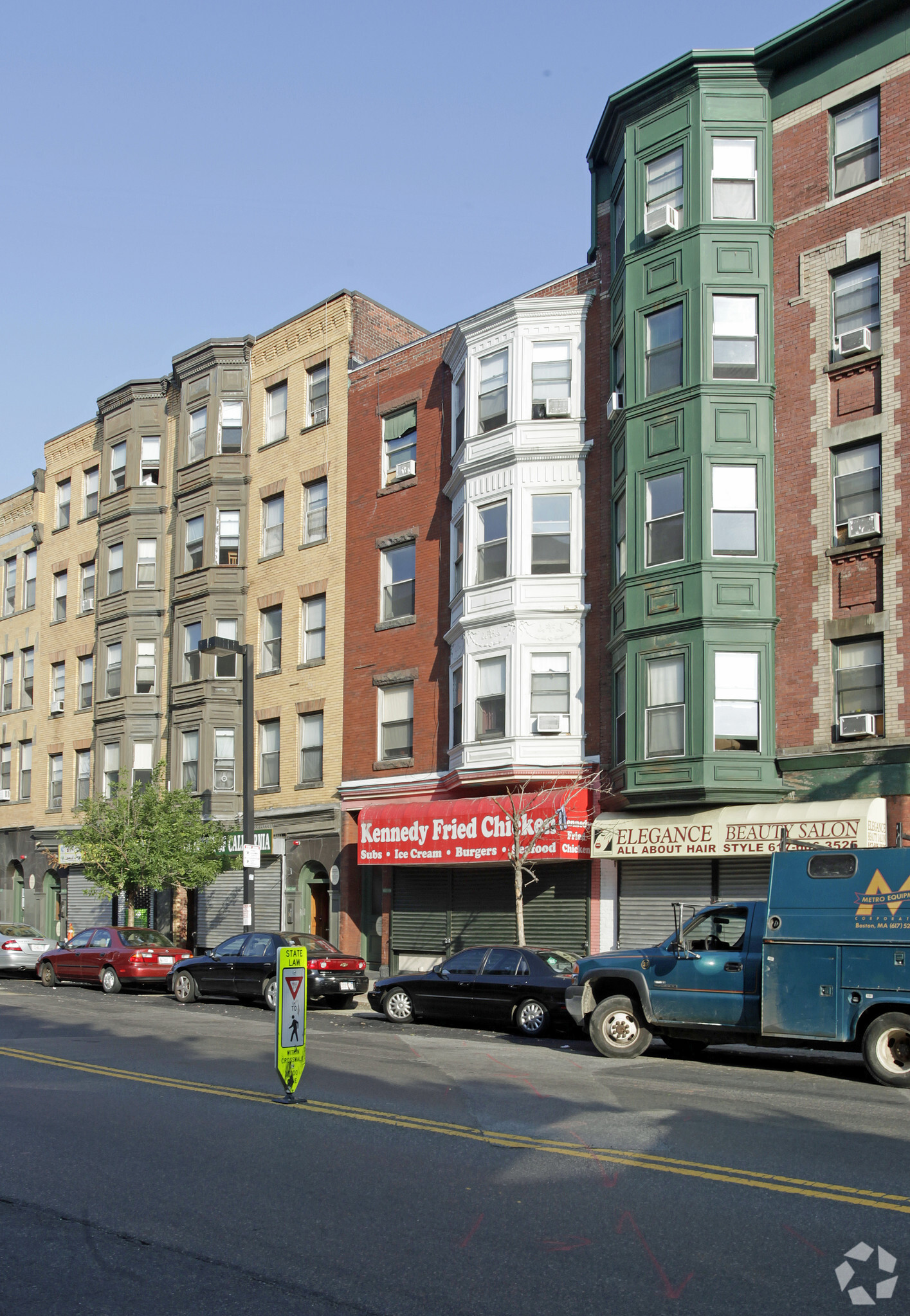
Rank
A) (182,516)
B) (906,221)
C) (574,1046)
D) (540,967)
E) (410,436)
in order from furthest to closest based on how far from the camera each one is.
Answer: (182,516), (410,436), (906,221), (540,967), (574,1046)

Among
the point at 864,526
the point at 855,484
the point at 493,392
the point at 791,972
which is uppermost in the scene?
the point at 493,392

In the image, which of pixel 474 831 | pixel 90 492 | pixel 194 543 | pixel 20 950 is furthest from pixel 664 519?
pixel 90 492

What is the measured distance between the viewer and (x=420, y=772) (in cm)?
2948

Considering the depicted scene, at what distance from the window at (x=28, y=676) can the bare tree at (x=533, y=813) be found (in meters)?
25.0

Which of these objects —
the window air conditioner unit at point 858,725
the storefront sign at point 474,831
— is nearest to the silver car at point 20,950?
the storefront sign at point 474,831

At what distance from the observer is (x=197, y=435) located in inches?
1499

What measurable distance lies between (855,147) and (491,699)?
505 inches

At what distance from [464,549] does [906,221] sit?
11.1 metres

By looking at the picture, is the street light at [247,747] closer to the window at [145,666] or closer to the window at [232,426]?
the window at [232,426]

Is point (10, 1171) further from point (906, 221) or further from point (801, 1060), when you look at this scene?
point (906, 221)

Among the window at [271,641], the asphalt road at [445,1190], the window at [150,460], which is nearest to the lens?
the asphalt road at [445,1190]

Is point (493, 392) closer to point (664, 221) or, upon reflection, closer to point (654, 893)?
point (664, 221)

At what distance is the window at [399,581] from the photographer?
30.9 metres

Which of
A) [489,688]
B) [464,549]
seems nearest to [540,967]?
[489,688]
